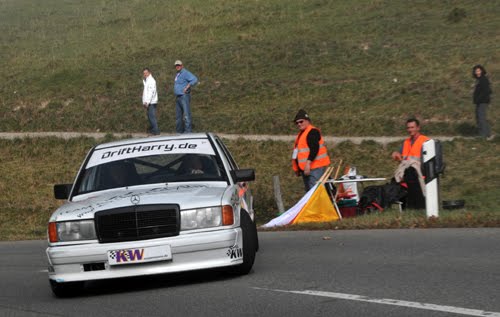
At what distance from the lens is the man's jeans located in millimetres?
24500

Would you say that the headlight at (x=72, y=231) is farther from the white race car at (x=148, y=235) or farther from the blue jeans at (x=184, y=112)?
the blue jeans at (x=184, y=112)

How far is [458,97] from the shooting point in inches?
1135

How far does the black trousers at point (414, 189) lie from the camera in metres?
16.1

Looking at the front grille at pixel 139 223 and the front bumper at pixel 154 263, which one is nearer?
the front bumper at pixel 154 263

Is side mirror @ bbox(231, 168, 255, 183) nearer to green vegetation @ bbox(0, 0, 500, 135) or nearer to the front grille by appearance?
the front grille

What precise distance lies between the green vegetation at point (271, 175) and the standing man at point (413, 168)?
0.40 metres

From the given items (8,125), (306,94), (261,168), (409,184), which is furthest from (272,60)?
(409,184)

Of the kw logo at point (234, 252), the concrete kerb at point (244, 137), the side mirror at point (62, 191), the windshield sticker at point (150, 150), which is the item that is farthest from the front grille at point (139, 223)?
the concrete kerb at point (244, 137)

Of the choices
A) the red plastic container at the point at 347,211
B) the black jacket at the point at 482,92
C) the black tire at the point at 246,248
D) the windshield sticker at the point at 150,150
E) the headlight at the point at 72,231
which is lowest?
the red plastic container at the point at 347,211

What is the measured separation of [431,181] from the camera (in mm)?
14844

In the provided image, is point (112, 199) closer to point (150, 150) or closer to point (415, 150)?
point (150, 150)

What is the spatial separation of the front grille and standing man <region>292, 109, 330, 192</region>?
22.8 feet

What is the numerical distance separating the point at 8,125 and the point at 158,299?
984 inches

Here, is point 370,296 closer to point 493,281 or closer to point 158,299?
point 493,281
